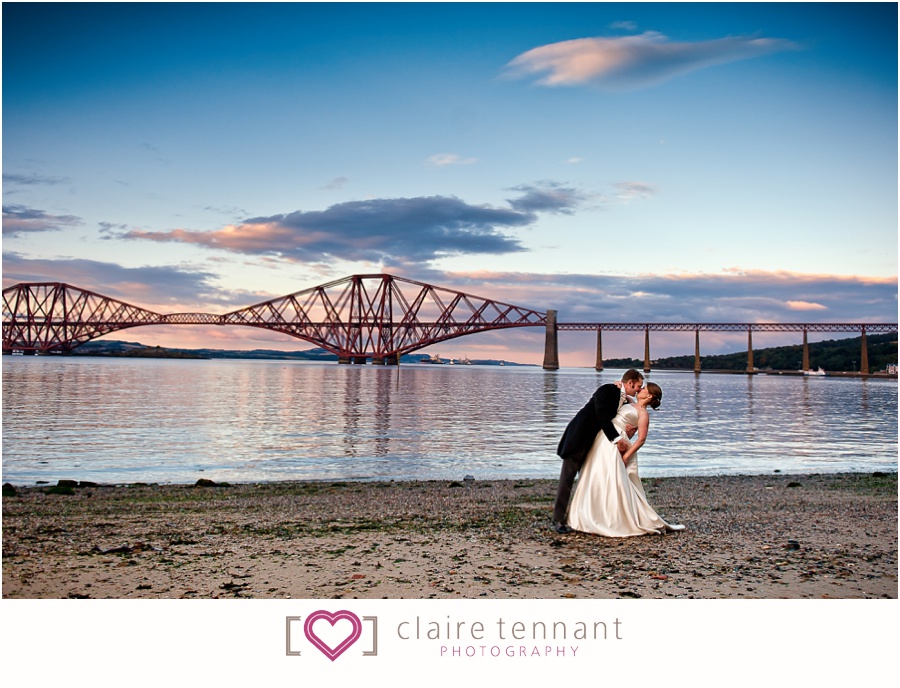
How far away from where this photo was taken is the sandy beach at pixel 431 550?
4.32 meters

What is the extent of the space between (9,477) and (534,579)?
1022cm

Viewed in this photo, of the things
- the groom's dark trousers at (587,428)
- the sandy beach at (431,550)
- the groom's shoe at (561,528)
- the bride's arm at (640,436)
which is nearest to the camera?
the sandy beach at (431,550)

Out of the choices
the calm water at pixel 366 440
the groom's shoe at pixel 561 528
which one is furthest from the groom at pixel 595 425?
the calm water at pixel 366 440

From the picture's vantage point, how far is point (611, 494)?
18.1ft

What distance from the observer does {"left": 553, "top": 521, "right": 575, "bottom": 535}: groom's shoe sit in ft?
18.6

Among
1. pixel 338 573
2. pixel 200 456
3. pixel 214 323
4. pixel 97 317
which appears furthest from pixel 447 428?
pixel 97 317

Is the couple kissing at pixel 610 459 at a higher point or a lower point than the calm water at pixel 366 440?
higher

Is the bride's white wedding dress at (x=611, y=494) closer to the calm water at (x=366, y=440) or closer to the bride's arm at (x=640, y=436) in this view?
the bride's arm at (x=640, y=436)

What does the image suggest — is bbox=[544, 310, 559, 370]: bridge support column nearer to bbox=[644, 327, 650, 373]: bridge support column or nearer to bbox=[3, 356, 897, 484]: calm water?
bbox=[644, 327, 650, 373]: bridge support column
